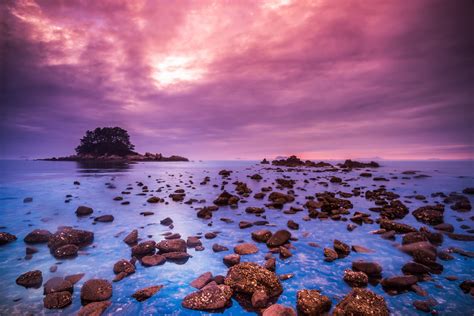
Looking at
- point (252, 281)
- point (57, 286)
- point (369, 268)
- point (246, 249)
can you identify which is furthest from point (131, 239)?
point (369, 268)

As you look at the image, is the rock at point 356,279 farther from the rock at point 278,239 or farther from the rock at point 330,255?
the rock at point 278,239

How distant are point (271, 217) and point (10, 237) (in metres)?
15.1

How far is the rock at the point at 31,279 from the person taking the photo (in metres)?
6.95

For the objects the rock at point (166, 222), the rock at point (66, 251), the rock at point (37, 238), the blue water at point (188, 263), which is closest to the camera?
the blue water at point (188, 263)

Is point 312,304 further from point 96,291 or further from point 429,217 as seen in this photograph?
point 429,217

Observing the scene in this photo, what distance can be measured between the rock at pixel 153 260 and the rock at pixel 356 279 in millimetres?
6929

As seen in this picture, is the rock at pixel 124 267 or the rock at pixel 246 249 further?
the rock at pixel 246 249

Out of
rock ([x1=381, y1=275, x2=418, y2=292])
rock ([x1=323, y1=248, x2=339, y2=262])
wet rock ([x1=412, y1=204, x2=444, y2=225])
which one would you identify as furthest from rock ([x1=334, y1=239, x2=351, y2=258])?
wet rock ([x1=412, y1=204, x2=444, y2=225])

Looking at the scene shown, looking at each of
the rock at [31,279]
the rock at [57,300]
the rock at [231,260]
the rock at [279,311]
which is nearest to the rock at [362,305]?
the rock at [279,311]

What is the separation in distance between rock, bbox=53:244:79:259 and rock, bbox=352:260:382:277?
38.2 feet

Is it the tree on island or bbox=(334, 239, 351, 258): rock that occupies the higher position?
the tree on island

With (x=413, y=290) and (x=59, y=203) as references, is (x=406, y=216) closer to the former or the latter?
(x=413, y=290)

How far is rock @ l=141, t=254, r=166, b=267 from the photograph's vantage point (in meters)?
8.43

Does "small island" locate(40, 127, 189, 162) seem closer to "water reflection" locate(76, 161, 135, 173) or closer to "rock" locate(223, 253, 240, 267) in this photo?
"water reflection" locate(76, 161, 135, 173)
